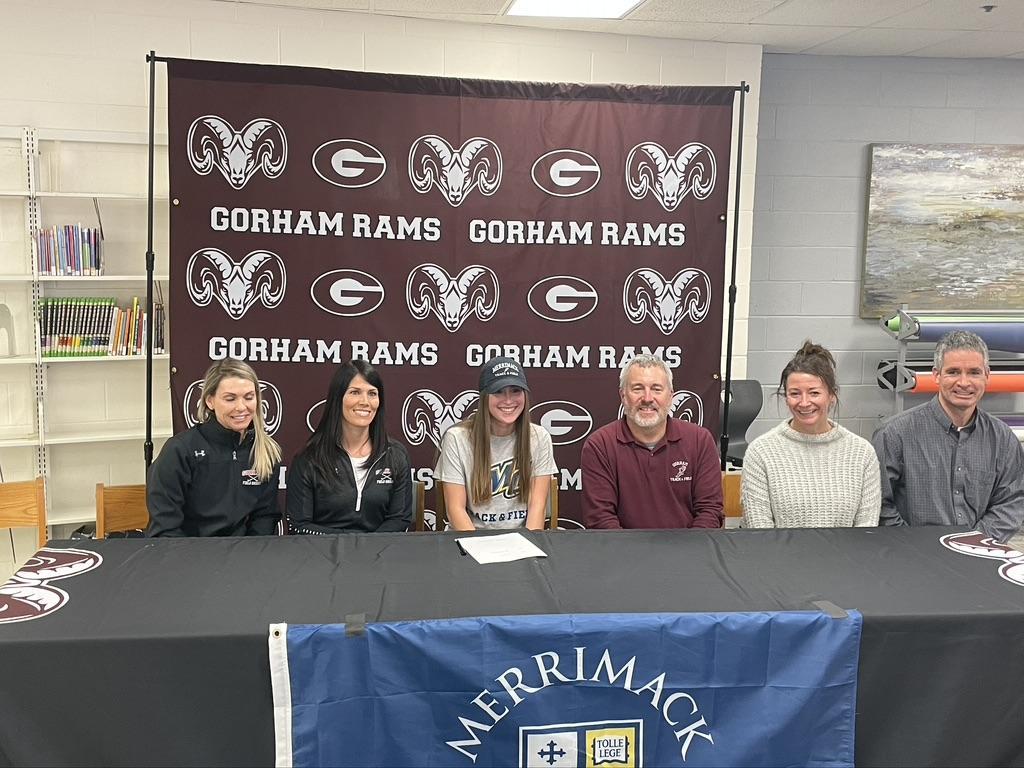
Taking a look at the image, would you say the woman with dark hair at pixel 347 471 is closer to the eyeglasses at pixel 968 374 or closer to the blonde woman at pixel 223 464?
the blonde woman at pixel 223 464

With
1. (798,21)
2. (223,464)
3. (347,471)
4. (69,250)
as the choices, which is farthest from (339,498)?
(798,21)

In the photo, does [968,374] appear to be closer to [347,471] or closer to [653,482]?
[653,482]

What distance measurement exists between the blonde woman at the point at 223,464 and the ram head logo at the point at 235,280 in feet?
3.31

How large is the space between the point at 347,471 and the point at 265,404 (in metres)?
1.18

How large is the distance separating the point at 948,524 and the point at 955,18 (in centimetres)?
265

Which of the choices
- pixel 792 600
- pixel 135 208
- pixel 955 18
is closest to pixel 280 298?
pixel 135 208

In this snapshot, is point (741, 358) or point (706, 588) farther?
point (741, 358)

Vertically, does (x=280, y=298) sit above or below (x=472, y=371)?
above

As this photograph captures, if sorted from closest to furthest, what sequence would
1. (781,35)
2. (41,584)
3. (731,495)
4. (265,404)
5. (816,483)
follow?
1. (41,584)
2. (816,483)
3. (731,495)
4. (265,404)
5. (781,35)

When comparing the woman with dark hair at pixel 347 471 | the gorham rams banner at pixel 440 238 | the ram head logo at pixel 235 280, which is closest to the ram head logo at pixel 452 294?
the gorham rams banner at pixel 440 238

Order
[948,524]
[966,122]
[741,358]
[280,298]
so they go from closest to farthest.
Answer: [948,524] < [280,298] < [741,358] < [966,122]

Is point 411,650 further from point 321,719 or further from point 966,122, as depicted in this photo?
point 966,122

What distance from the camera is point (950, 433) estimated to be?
9.76 feet

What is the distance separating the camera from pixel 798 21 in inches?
168
